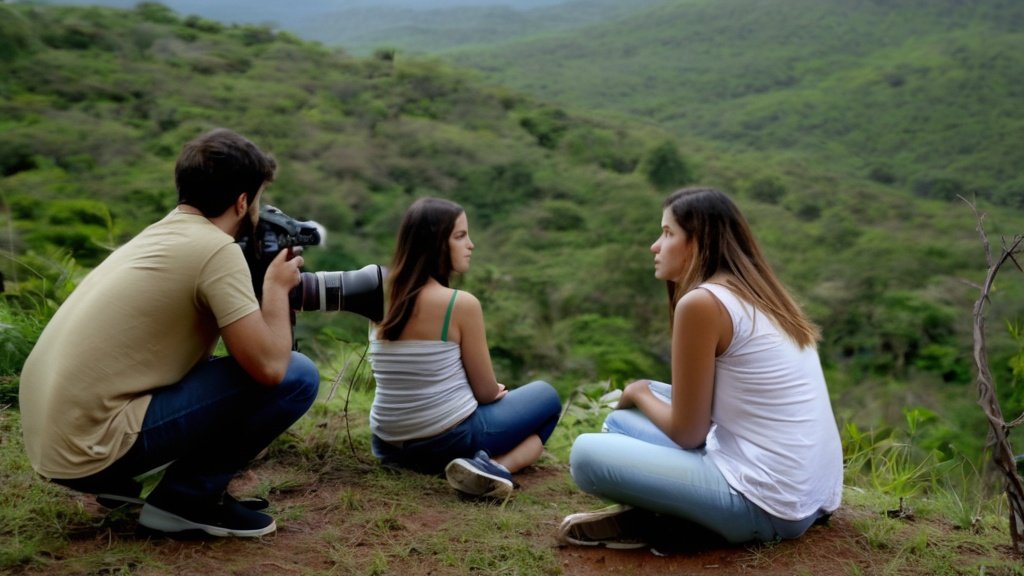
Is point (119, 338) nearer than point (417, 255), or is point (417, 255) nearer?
point (119, 338)

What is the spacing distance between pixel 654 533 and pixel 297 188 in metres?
12.0

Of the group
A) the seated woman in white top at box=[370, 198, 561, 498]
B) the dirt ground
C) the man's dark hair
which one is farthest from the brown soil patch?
the man's dark hair

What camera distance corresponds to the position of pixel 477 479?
2.51m

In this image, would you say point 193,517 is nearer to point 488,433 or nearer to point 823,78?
point 488,433

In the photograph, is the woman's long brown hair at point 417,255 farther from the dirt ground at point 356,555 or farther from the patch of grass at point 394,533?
the dirt ground at point 356,555

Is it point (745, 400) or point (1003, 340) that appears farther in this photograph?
point (1003, 340)

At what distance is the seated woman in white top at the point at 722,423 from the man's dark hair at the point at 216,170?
101 centimetres

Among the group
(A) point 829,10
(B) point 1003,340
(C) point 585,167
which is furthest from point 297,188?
(A) point 829,10

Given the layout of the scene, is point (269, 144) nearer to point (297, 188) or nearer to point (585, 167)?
point (297, 188)

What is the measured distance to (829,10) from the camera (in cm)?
3453

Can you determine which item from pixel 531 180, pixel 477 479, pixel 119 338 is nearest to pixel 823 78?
pixel 531 180

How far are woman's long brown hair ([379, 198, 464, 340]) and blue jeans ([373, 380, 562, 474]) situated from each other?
0.35 m

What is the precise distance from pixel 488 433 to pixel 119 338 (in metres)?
1.15

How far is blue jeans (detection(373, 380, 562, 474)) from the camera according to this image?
104 inches
